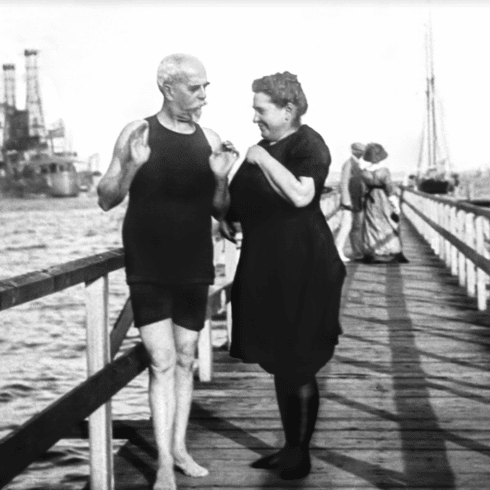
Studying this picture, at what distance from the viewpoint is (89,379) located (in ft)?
12.0

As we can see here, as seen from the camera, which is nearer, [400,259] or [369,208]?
[369,208]

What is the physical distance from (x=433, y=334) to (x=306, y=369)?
4.50 m

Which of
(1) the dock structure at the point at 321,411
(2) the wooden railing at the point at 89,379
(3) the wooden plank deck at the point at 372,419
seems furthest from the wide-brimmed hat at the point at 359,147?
(2) the wooden railing at the point at 89,379

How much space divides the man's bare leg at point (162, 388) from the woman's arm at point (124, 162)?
1.67ft

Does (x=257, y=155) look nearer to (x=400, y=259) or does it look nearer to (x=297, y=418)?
(x=297, y=418)

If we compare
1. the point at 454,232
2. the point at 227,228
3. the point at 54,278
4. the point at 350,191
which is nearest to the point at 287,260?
the point at 227,228

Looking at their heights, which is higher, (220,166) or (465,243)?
(220,166)

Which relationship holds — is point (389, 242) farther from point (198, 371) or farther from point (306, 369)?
point (306, 369)

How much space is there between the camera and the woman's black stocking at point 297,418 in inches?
164

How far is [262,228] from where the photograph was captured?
13.3 feet

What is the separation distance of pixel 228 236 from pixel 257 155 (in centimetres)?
44

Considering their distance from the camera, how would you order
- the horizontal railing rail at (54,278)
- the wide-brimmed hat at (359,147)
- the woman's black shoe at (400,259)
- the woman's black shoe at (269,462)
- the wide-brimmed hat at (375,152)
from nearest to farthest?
the horizontal railing rail at (54,278)
the woman's black shoe at (269,462)
the wide-brimmed hat at (375,152)
the wide-brimmed hat at (359,147)
the woman's black shoe at (400,259)

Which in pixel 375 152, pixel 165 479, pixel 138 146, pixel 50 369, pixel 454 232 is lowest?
pixel 50 369

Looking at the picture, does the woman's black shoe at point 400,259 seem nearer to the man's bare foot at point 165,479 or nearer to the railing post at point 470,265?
the railing post at point 470,265
